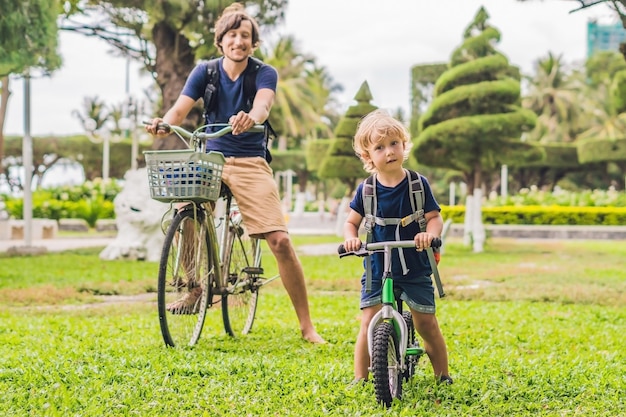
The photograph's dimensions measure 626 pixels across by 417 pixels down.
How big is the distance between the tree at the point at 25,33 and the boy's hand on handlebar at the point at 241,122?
23.8ft

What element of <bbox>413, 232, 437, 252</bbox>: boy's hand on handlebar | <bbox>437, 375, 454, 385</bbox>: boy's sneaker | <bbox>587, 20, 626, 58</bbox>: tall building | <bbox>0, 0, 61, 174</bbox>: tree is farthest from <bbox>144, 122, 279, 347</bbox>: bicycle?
<bbox>0, 0, 61, 174</bbox>: tree

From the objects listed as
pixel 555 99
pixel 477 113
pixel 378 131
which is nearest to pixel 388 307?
pixel 378 131

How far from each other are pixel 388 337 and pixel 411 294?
34 cm

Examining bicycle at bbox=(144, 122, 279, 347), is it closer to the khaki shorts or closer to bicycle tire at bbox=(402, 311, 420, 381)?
the khaki shorts

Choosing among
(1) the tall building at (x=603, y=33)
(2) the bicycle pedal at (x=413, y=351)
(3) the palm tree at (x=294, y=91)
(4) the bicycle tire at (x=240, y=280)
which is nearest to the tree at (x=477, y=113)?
(1) the tall building at (x=603, y=33)

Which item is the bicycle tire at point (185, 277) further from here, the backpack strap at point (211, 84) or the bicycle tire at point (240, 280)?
the backpack strap at point (211, 84)

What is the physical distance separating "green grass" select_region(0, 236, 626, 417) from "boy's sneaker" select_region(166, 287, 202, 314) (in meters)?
0.22

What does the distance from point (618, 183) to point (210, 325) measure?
4168cm

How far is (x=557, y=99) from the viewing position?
51406 mm

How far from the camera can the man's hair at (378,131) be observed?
3.64 meters

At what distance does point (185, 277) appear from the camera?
4.69 meters

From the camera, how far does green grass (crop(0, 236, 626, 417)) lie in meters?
3.50

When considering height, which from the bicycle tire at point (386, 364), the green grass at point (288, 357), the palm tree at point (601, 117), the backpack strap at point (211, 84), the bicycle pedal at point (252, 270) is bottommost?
the green grass at point (288, 357)

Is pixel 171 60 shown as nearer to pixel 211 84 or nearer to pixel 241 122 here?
pixel 211 84
